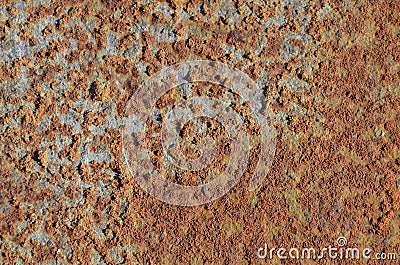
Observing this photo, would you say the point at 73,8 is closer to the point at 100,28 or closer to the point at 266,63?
the point at 100,28

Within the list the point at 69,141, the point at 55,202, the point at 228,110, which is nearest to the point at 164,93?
the point at 228,110

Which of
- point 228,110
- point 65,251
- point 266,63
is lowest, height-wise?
point 65,251

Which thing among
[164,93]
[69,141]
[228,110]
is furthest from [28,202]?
[228,110]

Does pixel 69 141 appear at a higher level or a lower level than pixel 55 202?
higher

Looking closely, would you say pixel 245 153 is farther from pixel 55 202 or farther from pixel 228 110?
pixel 55 202

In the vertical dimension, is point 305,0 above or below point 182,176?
above
